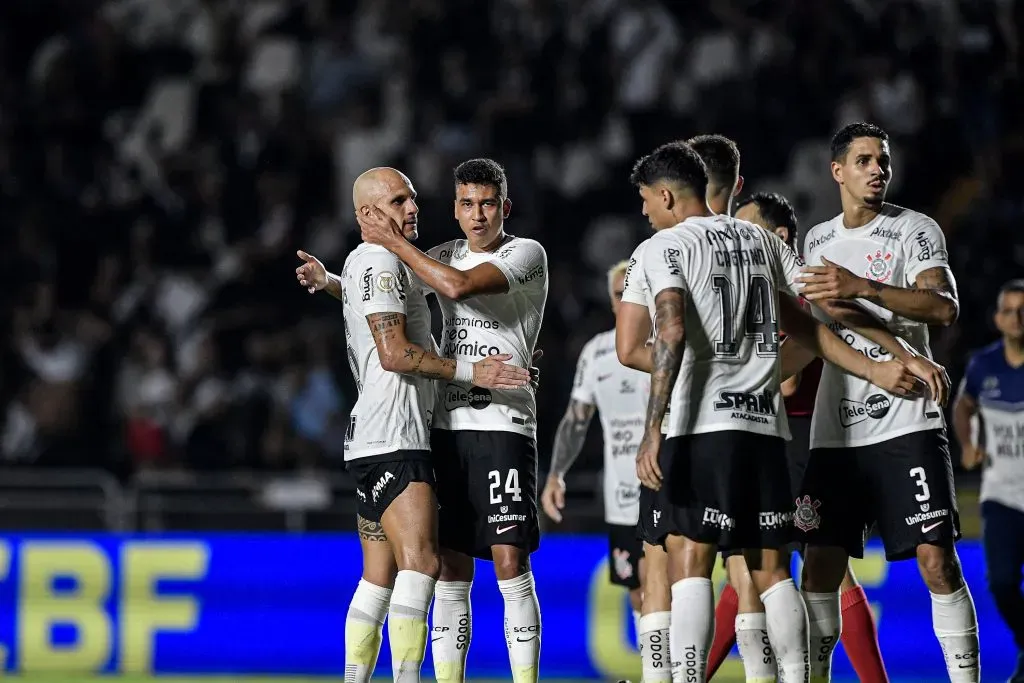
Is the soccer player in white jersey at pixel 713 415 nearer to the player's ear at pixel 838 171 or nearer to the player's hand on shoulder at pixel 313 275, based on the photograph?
the player's ear at pixel 838 171

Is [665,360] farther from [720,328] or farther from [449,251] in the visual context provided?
[449,251]

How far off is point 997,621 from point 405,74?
8067 mm

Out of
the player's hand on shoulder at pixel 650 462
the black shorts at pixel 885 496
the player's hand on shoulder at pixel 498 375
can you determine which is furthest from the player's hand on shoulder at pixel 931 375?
the player's hand on shoulder at pixel 498 375

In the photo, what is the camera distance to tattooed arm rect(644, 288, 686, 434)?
20.2ft

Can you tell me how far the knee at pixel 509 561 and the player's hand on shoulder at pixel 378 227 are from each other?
58.4 inches

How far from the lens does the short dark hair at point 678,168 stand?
655 centimetres

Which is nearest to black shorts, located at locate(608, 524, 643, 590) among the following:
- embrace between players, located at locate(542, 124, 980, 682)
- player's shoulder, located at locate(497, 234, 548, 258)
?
embrace between players, located at locate(542, 124, 980, 682)

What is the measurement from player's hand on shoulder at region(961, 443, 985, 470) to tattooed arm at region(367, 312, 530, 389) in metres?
3.42

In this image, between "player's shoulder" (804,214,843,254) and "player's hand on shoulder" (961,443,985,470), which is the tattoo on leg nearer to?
"player's shoulder" (804,214,843,254)

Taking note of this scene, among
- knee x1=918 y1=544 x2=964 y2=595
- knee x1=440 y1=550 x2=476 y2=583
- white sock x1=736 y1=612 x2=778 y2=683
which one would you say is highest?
knee x1=440 y1=550 x2=476 y2=583

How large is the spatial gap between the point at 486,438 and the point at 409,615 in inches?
35.7

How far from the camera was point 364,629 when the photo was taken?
6.96m

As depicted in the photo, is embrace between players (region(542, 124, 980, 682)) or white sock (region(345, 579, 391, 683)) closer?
embrace between players (region(542, 124, 980, 682))

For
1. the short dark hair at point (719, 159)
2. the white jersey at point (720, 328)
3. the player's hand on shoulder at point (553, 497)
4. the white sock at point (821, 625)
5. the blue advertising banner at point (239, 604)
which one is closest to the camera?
the white jersey at point (720, 328)
